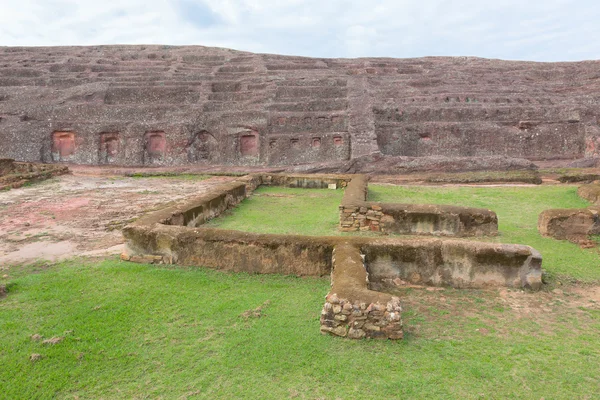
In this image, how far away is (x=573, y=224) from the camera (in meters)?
9.29

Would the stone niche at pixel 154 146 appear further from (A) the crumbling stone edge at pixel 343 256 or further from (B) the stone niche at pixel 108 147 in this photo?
(A) the crumbling stone edge at pixel 343 256

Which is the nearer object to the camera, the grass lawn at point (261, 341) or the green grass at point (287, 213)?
the grass lawn at point (261, 341)

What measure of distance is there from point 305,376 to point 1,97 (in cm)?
3701

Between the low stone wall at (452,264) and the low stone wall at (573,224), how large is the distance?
331 centimetres

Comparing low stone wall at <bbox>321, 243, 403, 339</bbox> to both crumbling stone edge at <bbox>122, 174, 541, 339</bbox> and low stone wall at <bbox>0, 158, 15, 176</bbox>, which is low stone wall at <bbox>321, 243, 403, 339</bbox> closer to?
crumbling stone edge at <bbox>122, 174, 541, 339</bbox>

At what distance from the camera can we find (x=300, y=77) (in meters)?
35.4

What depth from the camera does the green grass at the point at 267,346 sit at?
4137mm

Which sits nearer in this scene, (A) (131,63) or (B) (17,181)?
(B) (17,181)

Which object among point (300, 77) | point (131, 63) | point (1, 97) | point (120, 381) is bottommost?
point (120, 381)

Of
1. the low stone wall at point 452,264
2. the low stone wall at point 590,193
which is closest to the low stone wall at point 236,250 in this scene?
the low stone wall at point 452,264

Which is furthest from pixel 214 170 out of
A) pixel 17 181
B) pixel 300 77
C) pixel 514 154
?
pixel 514 154

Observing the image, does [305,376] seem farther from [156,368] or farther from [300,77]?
[300,77]

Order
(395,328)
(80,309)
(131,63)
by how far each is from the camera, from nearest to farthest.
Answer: (395,328)
(80,309)
(131,63)

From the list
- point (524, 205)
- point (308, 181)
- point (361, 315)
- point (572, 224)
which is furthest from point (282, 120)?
point (361, 315)
